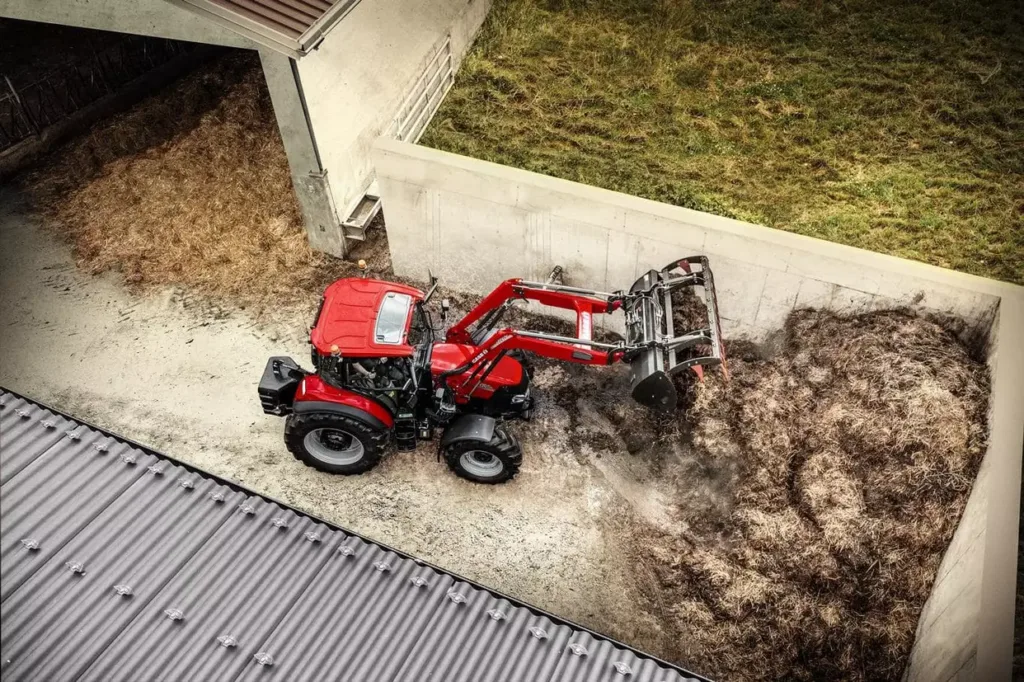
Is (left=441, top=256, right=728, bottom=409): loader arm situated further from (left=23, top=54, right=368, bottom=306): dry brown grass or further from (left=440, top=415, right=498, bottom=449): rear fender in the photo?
(left=23, top=54, right=368, bottom=306): dry brown grass

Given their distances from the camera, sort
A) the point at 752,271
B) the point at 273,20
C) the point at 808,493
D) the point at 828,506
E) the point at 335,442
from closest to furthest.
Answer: the point at 828,506 → the point at 808,493 → the point at 335,442 → the point at 752,271 → the point at 273,20

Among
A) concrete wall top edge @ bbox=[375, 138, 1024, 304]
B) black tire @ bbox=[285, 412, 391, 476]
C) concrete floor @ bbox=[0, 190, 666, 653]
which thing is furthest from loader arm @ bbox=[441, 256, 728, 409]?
concrete floor @ bbox=[0, 190, 666, 653]

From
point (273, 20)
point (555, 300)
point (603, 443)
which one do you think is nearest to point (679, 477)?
point (603, 443)

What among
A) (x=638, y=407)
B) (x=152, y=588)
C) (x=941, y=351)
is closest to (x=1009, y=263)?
(x=941, y=351)

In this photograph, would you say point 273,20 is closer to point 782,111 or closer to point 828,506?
point 782,111

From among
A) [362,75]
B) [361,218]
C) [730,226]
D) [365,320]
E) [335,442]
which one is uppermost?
[362,75]

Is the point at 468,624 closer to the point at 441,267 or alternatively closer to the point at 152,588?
the point at 152,588
